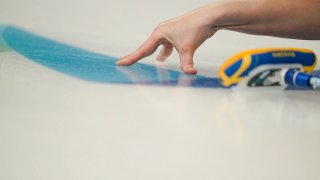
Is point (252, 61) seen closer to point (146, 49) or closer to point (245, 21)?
point (245, 21)

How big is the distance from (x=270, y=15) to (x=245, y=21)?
8 cm

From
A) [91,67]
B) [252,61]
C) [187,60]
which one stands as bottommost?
[91,67]

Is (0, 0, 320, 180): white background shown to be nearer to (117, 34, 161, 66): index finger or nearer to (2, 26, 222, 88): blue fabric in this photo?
(2, 26, 222, 88): blue fabric

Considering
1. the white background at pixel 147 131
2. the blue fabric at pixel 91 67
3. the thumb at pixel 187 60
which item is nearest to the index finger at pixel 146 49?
the blue fabric at pixel 91 67

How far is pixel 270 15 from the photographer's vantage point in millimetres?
1233

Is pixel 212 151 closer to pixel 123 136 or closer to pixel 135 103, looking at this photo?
pixel 123 136

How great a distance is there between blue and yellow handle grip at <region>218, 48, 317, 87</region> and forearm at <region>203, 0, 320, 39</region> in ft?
0.53

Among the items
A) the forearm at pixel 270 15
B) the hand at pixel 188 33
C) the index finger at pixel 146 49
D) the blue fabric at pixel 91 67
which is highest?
the forearm at pixel 270 15

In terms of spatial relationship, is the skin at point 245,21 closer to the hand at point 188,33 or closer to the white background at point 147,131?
the hand at point 188,33

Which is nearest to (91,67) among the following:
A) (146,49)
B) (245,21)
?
(146,49)

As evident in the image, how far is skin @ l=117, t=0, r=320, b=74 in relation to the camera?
4.04ft

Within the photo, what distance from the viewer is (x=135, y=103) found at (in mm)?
939

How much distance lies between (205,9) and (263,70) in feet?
1.09

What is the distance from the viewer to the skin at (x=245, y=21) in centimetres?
123
